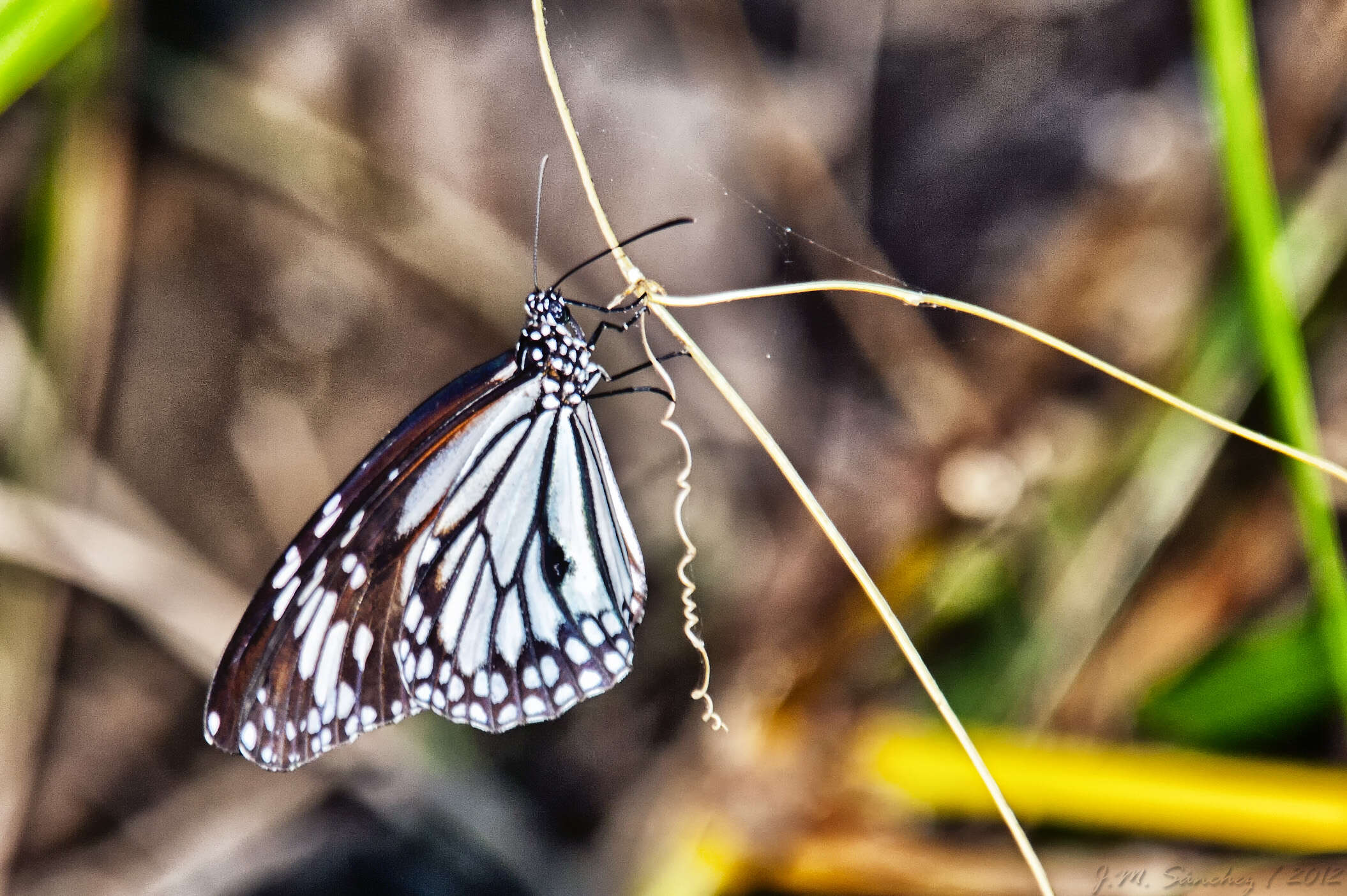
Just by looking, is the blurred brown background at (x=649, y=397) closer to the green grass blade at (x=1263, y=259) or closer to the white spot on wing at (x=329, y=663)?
the green grass blade at (x=1263, y=259)

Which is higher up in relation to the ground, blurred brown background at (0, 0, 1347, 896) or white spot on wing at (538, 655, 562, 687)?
blurred brown background at (0, 0, 1347, 896)

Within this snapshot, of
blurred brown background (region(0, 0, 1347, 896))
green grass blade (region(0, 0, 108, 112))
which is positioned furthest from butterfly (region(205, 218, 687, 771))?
green grass blade (region(0, 0, 108, 112))

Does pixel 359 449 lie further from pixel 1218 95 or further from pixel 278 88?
pixel 1218 95

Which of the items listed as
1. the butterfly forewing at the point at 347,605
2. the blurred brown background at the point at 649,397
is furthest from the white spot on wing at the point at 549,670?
the blurred brown background at the point at 649,397

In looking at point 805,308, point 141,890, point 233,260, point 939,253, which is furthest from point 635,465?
point 141,890

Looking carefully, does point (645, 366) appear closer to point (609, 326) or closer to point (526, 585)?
point (609, 326)

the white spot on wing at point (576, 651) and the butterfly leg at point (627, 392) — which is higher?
the butterfly leg at point (627, 392)

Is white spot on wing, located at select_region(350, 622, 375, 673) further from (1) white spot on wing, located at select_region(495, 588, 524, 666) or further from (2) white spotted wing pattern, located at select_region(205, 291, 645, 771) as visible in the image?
(1) white spot on wing, located at select_region(495, 588, 524, 666)
